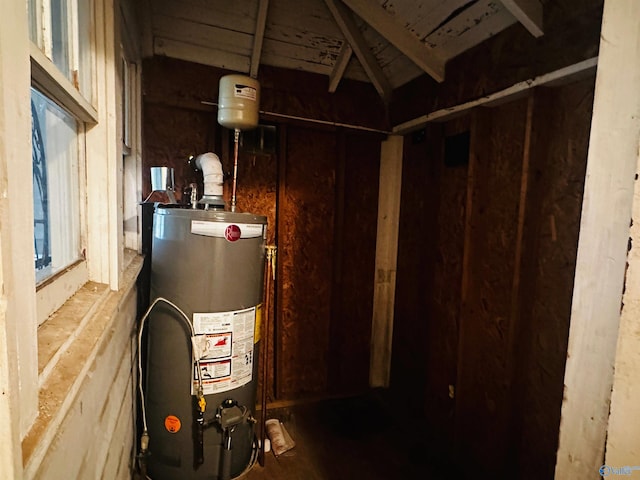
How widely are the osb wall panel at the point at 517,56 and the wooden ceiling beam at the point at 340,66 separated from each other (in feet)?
1.50

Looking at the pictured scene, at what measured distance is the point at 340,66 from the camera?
79.3 inches

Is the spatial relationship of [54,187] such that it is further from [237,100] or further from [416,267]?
[416,267]

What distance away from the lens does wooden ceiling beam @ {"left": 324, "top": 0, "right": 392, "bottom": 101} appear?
1730 millimetres

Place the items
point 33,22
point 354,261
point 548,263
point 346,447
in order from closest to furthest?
point 33,22 < point 548,263 < point 346,447 < point 354,261

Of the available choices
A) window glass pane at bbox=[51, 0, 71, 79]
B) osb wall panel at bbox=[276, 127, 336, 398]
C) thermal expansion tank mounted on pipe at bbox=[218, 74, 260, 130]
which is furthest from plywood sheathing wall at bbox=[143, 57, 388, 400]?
window glass pane at bbox=[51, 0, 71, 79]

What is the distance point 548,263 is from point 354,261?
119cm

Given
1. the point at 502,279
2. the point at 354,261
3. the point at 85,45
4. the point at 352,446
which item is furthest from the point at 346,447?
the point at 85,45

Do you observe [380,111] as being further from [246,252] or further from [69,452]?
[69,452]

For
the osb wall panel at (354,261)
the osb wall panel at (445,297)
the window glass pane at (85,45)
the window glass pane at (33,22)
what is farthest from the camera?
the osb wall panel at (354,261)

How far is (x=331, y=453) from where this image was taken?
6.08ft

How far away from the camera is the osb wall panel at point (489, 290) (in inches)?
59.5

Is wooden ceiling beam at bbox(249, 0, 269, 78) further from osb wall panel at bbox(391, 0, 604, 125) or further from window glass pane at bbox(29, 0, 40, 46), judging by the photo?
window glass pane at bbox(29, 0, 40, 46)

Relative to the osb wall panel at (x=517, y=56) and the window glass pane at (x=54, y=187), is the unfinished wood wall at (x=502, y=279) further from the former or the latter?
the window glass pane at (x=54, y=187)

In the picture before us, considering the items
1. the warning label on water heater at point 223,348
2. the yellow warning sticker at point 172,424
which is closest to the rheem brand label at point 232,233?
the warning label on water heater at point 223,348
